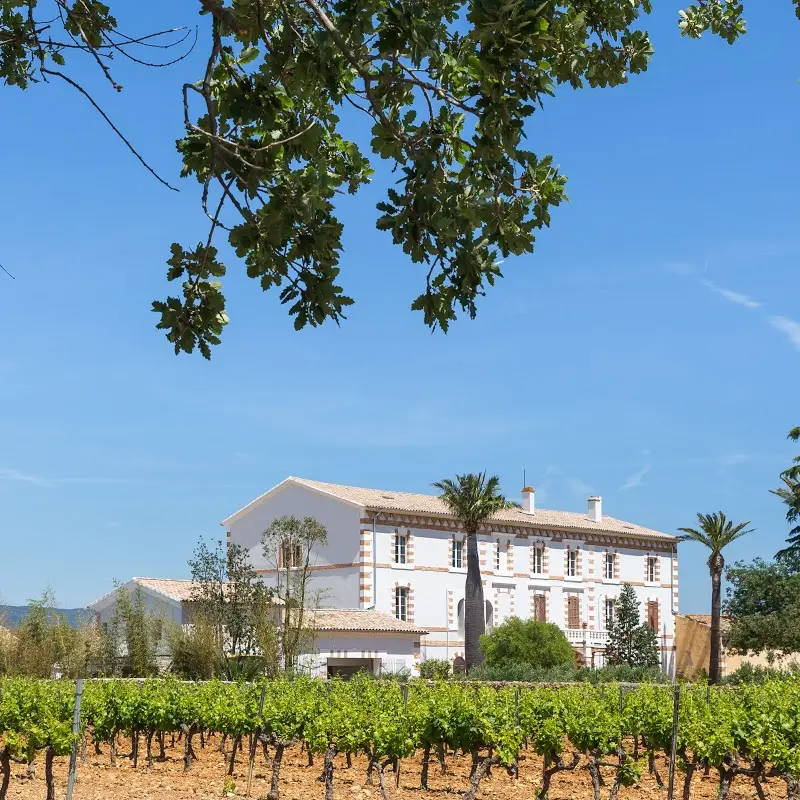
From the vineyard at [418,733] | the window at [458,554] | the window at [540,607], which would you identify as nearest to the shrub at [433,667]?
the window at [458,554]

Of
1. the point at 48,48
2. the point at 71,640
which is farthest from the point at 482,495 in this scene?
the point at 48,48

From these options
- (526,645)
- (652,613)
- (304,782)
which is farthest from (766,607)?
(304,782)

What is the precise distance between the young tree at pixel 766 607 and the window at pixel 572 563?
7.62 meters

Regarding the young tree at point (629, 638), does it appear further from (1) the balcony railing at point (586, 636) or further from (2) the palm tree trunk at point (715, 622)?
(2) the palm tree trunk at point (715, 622)

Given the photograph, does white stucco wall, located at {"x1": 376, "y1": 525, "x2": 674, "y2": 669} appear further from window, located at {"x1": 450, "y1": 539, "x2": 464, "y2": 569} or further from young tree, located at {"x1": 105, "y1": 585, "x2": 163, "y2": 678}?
young tree, located at {"x1": 105, "y1": 585, "x2": 163, "y2": 678}

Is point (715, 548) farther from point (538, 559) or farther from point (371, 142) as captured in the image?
point (371, 142)

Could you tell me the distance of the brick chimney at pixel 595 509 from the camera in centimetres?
5168

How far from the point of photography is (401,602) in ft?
139

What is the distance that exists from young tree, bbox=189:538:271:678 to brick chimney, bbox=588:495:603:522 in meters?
23.1

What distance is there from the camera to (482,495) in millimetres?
40312

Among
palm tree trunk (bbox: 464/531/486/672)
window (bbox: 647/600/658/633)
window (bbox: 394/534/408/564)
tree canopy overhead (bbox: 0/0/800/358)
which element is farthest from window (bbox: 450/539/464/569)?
tree canopy overhead (bbox: 0/0/800/358)

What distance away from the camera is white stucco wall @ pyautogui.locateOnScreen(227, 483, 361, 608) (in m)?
41.4

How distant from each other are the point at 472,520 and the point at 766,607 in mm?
22109

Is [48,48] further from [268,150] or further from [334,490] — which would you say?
[334,490]
